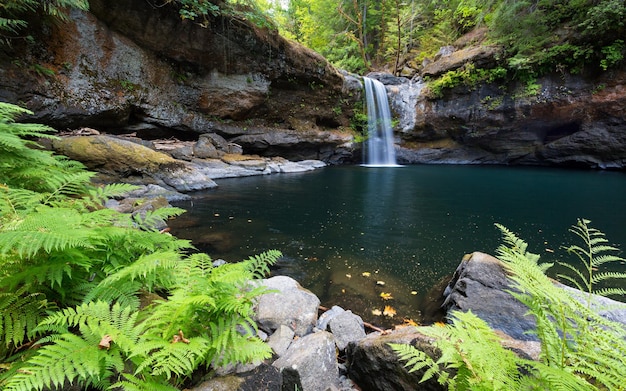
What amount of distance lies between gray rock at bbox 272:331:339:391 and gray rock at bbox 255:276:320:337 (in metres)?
0.48

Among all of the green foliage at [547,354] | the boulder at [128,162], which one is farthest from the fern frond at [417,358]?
the boulder at [128,162]

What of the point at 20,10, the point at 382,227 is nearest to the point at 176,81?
the point at 20,10

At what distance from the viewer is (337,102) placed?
1909 centimetres

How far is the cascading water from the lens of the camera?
1978 cm

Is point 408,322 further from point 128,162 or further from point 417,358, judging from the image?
point 128,162

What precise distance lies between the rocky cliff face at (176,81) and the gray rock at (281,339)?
12.5 meters

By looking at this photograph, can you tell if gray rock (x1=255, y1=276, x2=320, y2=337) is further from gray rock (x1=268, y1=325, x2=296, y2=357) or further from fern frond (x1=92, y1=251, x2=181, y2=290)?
fern frond (x1=92, y1=251, x2=181, y2=290)

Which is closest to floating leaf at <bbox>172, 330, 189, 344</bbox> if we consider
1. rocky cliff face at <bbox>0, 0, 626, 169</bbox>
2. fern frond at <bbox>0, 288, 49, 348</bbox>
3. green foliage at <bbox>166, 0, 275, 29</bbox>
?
fern frond at <bbox>0, 288, 49, 348</bbox>

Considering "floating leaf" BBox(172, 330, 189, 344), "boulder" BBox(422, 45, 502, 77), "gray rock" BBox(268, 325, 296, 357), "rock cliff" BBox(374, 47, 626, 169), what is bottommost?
"gray rock" BBox(268, 325, 296, 357)

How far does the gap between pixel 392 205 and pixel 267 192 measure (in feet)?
14.0

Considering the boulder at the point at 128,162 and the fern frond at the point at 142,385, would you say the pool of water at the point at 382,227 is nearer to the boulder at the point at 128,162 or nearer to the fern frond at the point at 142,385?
the boulder at the point at 128,162

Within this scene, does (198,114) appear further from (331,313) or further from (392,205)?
(331,313)

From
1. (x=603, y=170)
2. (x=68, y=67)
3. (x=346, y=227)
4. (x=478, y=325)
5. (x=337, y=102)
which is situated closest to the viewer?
(x=478, y=325)

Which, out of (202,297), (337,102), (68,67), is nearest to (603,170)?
(337,102)
